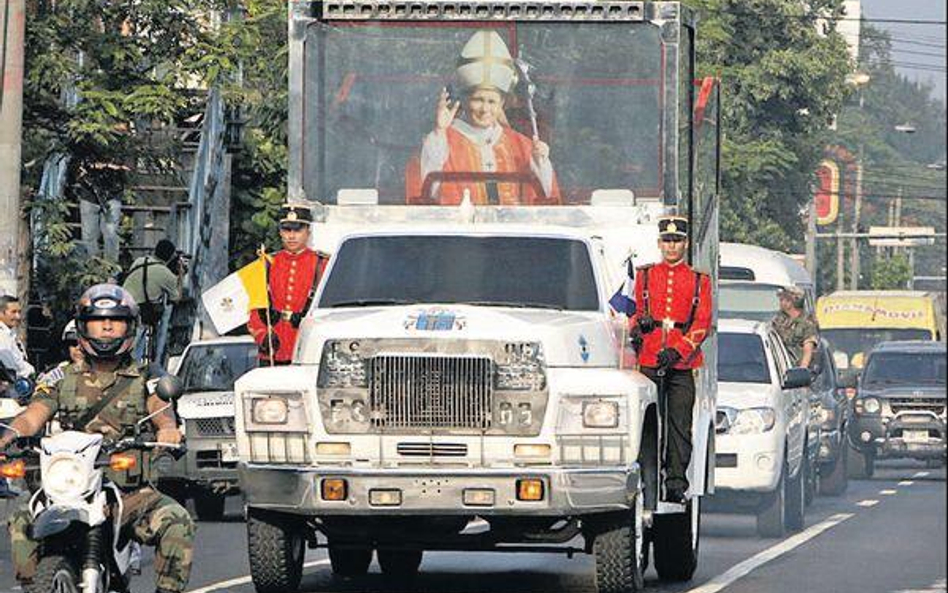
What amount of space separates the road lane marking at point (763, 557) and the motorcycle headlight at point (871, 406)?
38.3ft

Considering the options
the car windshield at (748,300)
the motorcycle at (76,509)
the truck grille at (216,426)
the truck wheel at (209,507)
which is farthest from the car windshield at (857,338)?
the motorcycle at (76,509)

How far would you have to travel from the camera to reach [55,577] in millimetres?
10055

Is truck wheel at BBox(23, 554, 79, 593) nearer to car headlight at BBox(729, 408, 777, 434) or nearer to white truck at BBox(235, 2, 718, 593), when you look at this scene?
white truck at BBox(235, 2, 718, 593)

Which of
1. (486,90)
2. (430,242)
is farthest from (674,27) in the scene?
(430,242)

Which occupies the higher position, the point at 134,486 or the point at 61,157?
the point at 61,157

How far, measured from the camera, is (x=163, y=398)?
10.5 metres

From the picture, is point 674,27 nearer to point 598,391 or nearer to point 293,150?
point 293,150

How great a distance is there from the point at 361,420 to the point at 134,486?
370 cm

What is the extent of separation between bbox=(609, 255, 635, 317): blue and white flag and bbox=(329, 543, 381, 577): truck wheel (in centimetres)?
239

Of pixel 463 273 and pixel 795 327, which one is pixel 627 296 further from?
pixel 795 327

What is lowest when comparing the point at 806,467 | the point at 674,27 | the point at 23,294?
the point at 806,467

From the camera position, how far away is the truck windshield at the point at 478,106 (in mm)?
17125

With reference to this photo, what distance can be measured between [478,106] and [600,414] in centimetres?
390

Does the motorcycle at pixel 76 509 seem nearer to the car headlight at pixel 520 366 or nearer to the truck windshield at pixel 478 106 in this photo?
the car headlight at pixel 520 366
